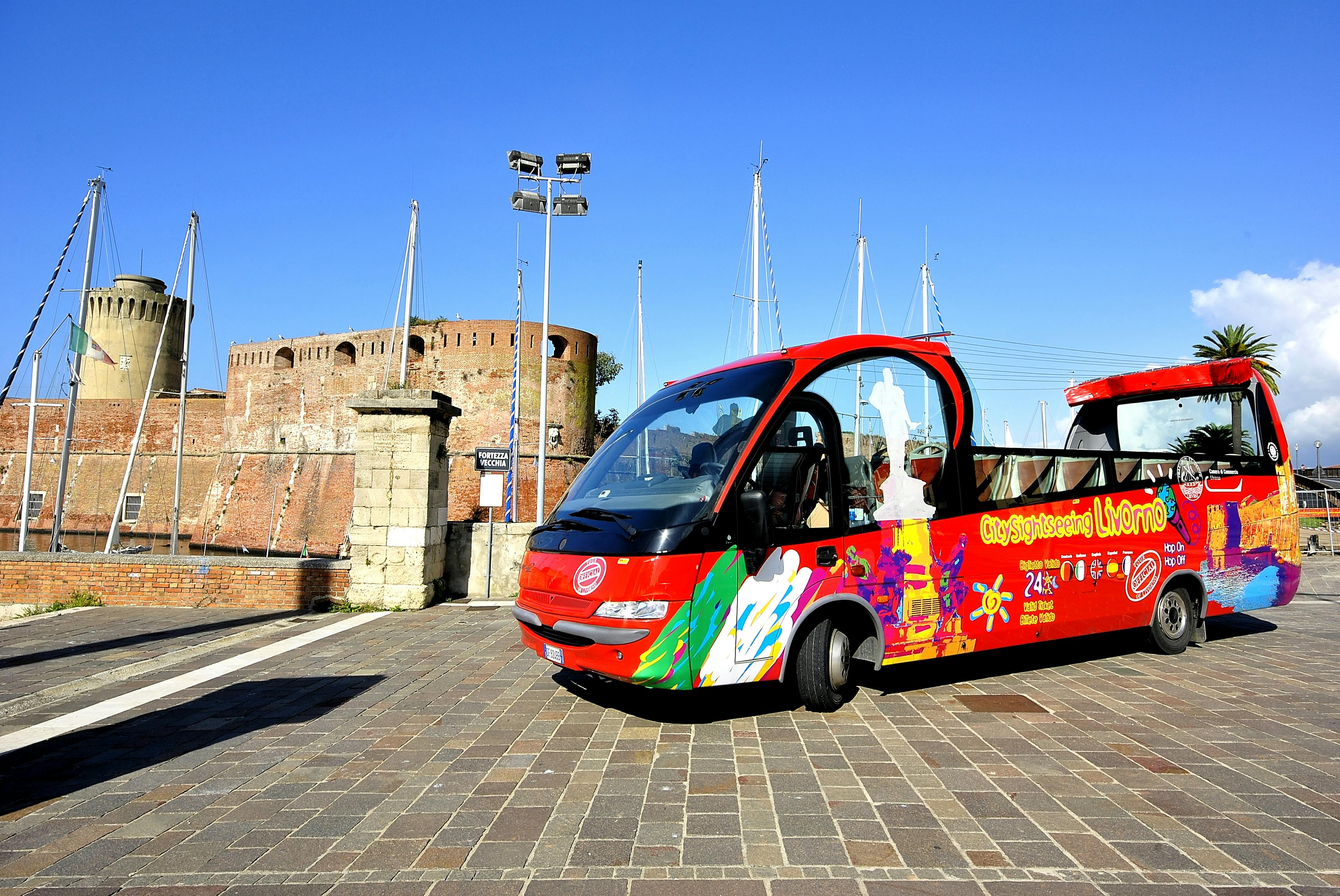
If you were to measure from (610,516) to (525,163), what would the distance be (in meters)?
14.4

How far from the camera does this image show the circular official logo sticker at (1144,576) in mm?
6453

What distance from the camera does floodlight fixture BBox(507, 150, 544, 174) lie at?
16.8m

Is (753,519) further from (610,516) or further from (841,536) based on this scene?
(610,516)

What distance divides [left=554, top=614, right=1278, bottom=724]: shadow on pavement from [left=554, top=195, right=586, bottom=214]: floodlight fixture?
13.2 meters

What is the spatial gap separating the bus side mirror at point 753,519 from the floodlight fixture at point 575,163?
46.9 ft

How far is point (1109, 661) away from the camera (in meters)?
6.68

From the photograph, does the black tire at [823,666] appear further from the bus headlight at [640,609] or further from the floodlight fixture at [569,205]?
the floodlight fixture at [569,205]

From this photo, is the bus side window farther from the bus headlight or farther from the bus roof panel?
the bus roof panel

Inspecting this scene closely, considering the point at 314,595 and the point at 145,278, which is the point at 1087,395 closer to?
the point at 314,595

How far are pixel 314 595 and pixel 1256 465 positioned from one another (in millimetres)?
11253

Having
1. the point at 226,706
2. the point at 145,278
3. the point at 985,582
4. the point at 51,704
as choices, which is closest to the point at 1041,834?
the point at 985,582

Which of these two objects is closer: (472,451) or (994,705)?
(994,705)

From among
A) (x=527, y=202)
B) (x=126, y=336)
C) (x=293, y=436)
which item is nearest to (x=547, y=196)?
(x=527, y=202)

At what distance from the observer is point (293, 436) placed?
1718 inches
